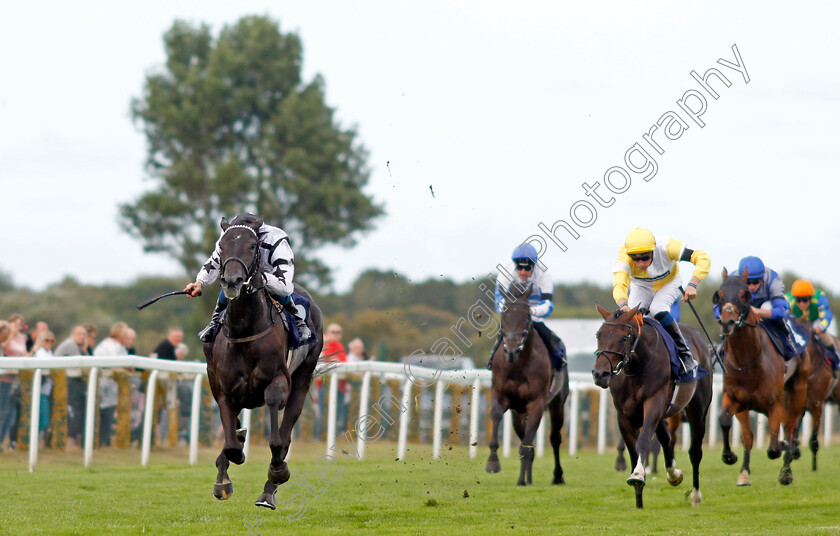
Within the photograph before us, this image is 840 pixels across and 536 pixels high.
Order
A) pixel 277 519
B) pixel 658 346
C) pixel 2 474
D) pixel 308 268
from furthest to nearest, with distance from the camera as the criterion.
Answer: pixel 308 268, pixel 2 474, pixel 658 346, pixel 277 519

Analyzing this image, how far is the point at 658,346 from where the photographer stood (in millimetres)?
8680

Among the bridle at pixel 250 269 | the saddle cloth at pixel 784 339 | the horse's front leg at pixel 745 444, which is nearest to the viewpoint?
the bridle at pixel 250 269

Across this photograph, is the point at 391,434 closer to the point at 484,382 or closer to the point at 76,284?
the point at 484,382

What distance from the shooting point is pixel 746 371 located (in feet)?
34.6

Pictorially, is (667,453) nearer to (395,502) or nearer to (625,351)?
(625,351)

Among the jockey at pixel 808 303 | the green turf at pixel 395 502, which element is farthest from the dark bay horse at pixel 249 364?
the jockey at pixel 808 303

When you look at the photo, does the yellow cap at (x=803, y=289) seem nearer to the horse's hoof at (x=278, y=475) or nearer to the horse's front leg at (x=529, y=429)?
the horse's front leg at (x=529, y=429)

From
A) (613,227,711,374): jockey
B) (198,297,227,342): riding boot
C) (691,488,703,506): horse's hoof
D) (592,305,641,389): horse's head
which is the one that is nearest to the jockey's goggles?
(613,227,711,374): jockey

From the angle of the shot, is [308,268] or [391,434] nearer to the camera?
[391,434]

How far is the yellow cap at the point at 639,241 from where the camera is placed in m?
8.84

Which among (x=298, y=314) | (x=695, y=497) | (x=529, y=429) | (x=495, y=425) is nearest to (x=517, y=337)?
(x=495, y=425)

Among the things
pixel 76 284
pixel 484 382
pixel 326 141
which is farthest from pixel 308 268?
pixel 76 284

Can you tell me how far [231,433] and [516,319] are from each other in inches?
128

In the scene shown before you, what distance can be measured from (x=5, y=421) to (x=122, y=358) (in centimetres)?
122
